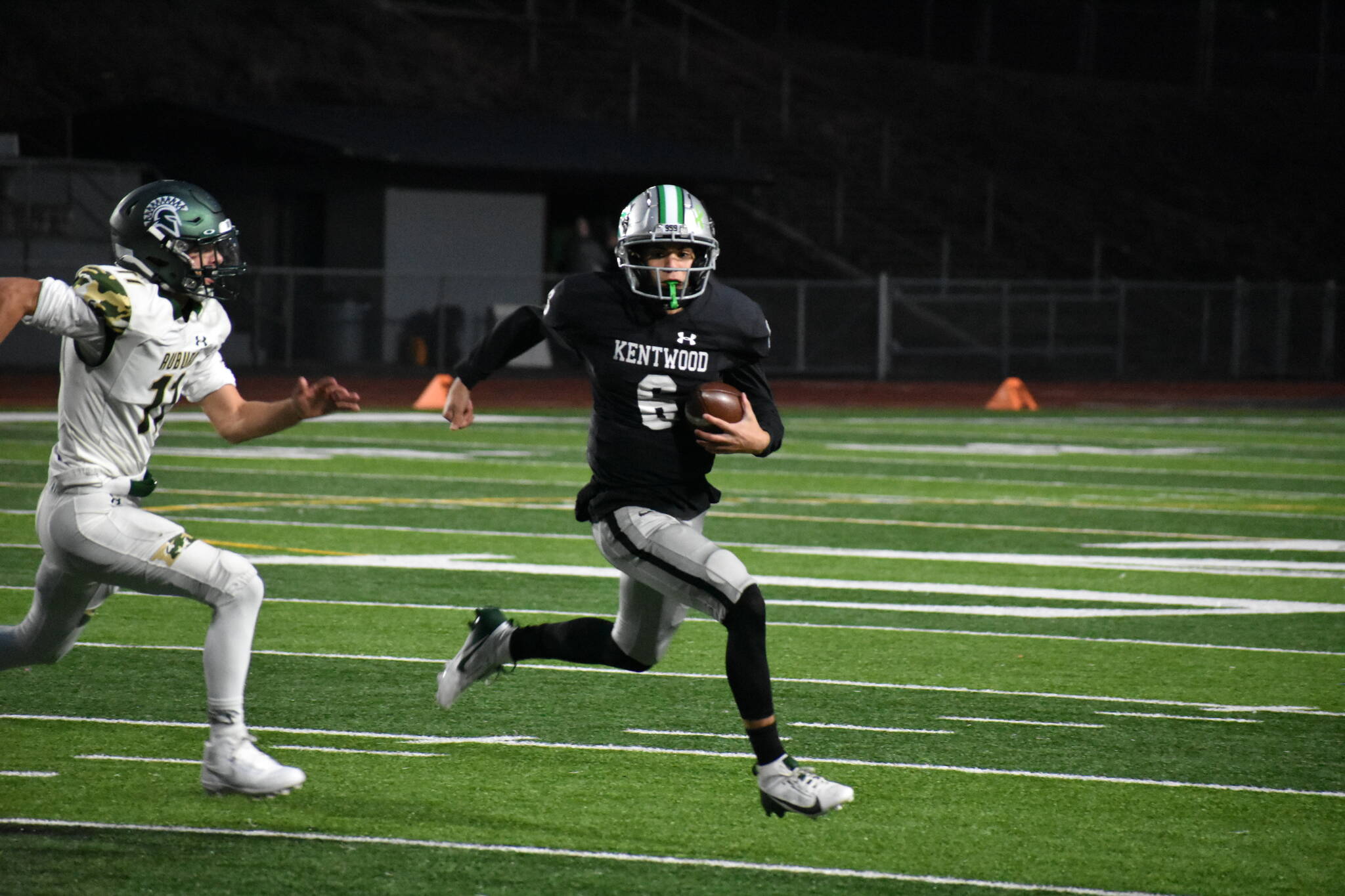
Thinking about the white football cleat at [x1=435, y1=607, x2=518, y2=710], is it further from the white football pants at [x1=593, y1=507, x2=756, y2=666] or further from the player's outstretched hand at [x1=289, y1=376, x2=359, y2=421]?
the player's outstretched hand at [x1=289, y1=376, x2=359, y2=421]

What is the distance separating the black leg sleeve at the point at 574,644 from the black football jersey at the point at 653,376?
1.58ft

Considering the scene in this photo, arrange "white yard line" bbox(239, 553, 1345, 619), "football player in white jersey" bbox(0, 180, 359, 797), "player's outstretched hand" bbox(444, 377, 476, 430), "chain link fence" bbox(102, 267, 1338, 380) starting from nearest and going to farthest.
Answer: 1. "football player in white jersey" bbox(0, 180, 359, 797)
2. "player's outstretched hand" bbox(444, 377, 476, 430)
3. "white yard line" bbox(239, 553, 1345, 619)
4. "chain link fence" bbox(102, 267, 1338, 380)

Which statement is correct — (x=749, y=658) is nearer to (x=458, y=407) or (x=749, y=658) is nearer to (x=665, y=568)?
(x=665, y=568)

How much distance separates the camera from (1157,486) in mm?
16016

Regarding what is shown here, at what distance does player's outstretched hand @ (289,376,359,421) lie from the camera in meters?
5.62

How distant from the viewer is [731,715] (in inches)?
277

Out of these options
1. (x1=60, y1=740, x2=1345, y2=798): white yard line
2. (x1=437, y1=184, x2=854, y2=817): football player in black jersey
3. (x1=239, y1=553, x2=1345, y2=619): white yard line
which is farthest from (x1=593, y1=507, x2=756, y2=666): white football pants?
(x1=239, y1=553, x2=1345, y2=619): white yard line

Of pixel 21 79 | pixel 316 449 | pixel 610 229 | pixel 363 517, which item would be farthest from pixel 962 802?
pixel 21 79

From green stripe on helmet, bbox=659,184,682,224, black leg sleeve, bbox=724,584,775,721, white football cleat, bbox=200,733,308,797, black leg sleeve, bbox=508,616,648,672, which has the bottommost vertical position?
white football cleat, bbox=200,733,308,797

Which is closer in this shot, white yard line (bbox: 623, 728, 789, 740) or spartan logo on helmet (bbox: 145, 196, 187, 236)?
spartan logo on helmet (bbox: 145, 196, 187, 236)

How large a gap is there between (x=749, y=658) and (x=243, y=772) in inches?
56.1

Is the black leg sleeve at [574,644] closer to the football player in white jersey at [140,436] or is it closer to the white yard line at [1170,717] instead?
the football player in white jersey at [140,436]

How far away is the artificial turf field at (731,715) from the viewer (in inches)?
202

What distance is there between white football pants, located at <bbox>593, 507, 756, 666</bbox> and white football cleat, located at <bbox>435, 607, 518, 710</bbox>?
0.59 meters
